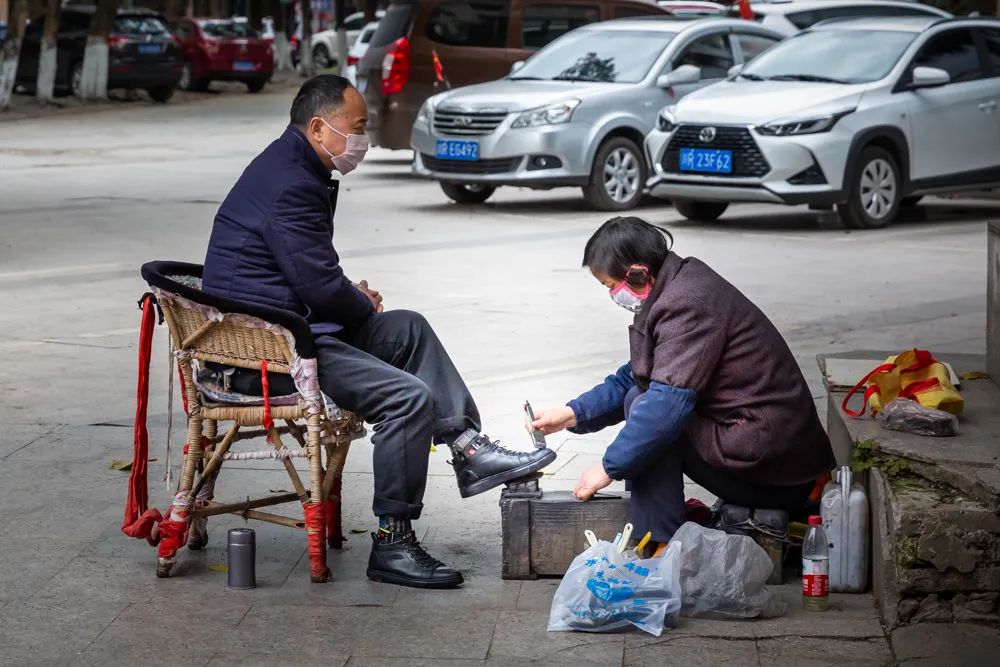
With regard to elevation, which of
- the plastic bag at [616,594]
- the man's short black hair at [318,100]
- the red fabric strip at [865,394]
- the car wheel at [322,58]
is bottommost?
the car wheel at [322,58]

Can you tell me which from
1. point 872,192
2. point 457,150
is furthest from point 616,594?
point 457,150

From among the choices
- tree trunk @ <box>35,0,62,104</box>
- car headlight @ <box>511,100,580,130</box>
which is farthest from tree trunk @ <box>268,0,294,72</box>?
car headlight @ <box>511,100,580,130</box>

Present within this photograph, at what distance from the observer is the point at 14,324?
28.6ft

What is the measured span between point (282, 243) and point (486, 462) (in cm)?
85

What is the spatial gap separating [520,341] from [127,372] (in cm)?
194

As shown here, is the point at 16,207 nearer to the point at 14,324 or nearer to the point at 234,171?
the point at 234,171

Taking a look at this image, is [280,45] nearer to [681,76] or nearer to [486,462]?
[681,76]

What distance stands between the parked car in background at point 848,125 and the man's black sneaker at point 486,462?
8.02m

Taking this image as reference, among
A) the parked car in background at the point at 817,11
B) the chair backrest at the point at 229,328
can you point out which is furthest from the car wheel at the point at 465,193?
the chair backrest at the point at 229,328

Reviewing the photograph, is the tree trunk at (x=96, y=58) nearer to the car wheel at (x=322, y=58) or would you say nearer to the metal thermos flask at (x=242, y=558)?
the car wheel at (x=322, y=58)

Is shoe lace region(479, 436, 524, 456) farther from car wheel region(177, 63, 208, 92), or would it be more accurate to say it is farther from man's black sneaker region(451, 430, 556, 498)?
car wheel region(177, 63, 208, 92)

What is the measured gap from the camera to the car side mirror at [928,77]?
12891 millimetres

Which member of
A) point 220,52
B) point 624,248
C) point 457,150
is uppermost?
point 624,248

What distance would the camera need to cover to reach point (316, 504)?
4598 mm
